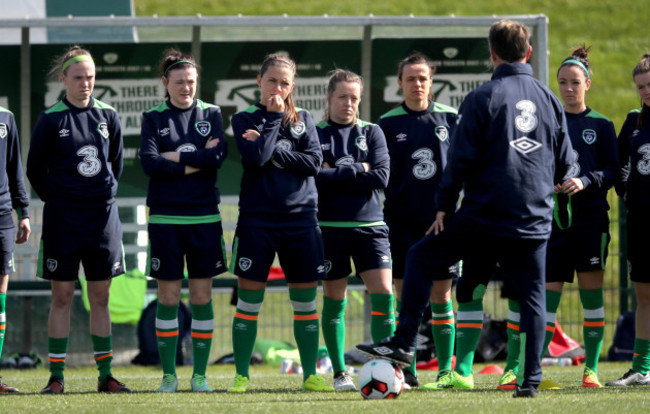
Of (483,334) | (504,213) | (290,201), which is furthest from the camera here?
(483,334)

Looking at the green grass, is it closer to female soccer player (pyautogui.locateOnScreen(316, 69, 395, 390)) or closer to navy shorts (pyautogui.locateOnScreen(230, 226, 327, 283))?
female soccer player (pyautogui.locateOnScreen(316, 69, 395, 390))

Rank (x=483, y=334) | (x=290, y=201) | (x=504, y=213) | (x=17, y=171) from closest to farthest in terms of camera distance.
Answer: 1. (x=504, y=213)
2. (x=290, y=201)
3. (x=17, y=171)
4. (x=483, y=334)

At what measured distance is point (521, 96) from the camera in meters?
5.64

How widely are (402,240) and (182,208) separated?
1.54m

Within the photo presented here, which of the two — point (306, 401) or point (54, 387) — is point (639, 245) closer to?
point (306, 401)

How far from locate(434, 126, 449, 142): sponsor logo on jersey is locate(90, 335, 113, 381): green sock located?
2583 millimetres

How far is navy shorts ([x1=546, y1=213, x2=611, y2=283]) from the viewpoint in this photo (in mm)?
7074

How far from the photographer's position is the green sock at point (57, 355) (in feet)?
22.2

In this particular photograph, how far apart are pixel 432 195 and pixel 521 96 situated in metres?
1.62

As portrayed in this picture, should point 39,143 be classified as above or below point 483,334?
above

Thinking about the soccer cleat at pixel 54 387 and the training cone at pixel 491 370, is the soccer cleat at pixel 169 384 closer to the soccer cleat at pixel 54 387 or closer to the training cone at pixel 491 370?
the soccer cleat at pixel 54 387

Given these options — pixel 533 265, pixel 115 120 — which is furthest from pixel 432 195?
pixel 115 120

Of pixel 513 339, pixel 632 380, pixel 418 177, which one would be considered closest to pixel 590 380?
pixel 632 380

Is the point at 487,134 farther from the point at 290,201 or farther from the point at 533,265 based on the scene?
the point at 290,201
